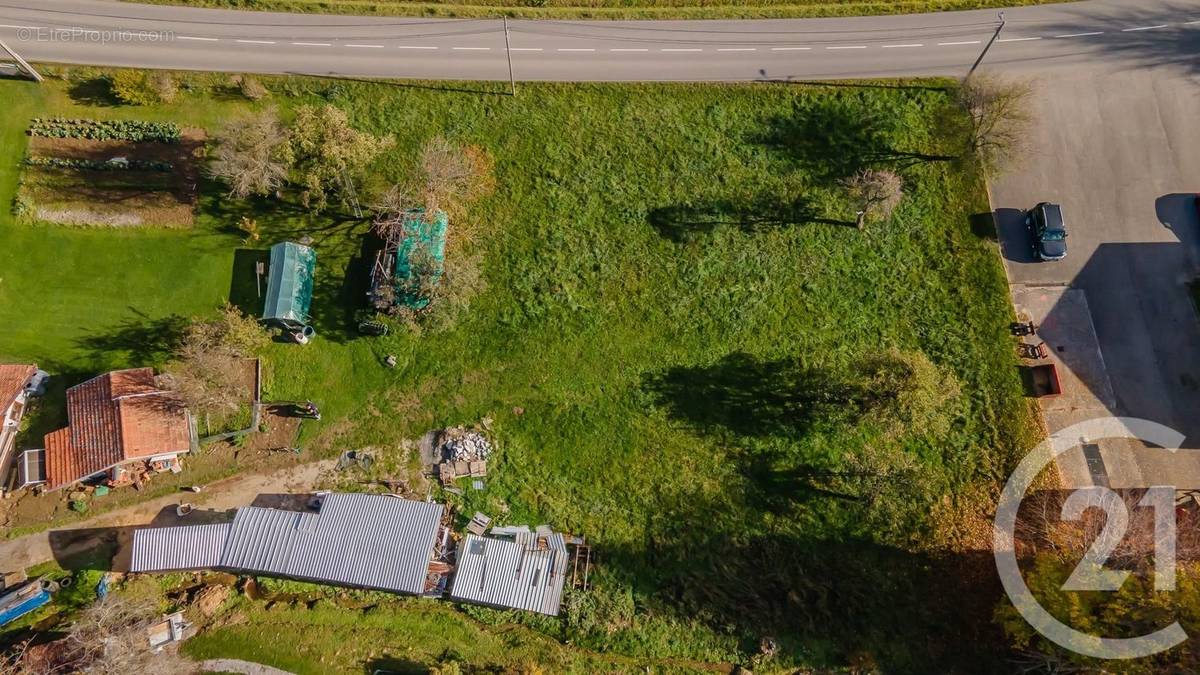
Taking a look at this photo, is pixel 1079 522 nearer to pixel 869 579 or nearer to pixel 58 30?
pixel 869 579

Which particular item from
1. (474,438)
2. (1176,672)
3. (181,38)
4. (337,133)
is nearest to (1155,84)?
(1176,672)

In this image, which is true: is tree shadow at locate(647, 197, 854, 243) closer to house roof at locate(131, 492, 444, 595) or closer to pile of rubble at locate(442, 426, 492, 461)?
pile of rubble at locate(442, 426, 492, 461)

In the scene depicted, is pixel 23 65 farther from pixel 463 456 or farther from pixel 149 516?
pixel 463 456

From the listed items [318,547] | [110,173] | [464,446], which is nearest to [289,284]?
[464,446]

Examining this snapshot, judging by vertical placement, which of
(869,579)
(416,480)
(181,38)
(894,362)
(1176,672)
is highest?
(181,38)

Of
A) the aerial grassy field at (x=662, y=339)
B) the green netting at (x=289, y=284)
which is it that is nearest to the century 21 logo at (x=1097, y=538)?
the aerial grassy field at (x=662, y=339)
